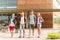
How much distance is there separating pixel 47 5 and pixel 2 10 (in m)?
8.34

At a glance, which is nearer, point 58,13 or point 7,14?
point 7,14

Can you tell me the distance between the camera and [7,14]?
141 feet

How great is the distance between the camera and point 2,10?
41906mm

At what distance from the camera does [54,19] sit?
45.5 m

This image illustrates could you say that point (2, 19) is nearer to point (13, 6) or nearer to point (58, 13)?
point (13, 6)

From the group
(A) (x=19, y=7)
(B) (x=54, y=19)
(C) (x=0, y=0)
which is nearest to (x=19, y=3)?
(A) (x=19, y=7)

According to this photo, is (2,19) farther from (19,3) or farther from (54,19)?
(54,19)

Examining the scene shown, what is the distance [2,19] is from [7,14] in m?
1.33

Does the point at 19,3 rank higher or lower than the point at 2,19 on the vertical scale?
higher

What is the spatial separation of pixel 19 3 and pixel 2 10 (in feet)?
12.7

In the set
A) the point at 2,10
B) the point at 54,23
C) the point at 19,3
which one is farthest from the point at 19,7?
the point at 54,23

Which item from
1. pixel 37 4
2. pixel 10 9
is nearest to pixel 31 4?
pixel 37 4

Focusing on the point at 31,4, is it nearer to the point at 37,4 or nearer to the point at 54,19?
the point at 37,4

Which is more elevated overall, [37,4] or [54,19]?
[37,4]
